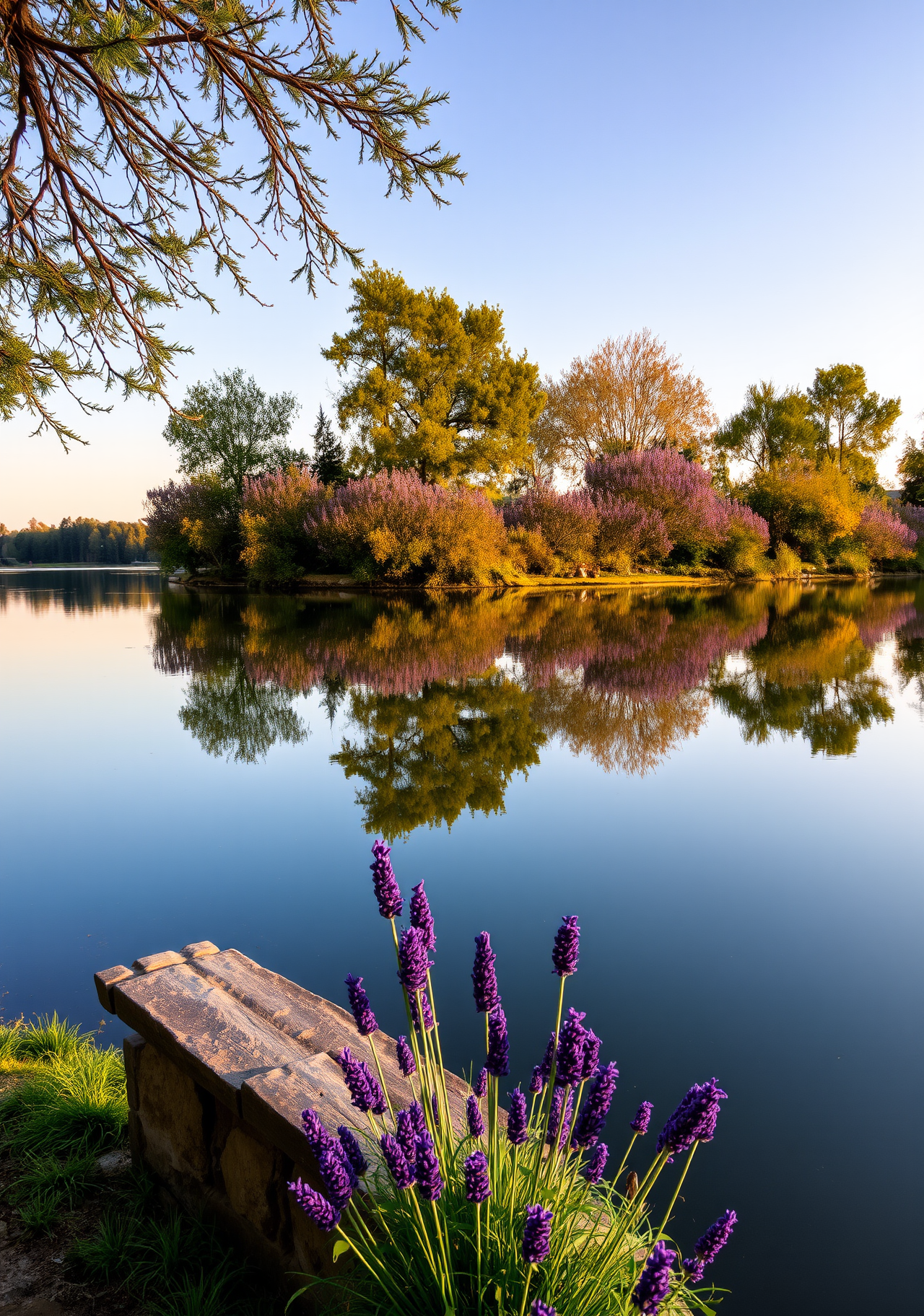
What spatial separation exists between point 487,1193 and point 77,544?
98.0m

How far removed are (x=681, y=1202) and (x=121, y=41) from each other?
4.30 metres

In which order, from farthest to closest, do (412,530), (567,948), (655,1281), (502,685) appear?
1. (412,530)
2. (502,685)
3. (567,948)
4. (655,1281)

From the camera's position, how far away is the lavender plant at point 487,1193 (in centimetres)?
116

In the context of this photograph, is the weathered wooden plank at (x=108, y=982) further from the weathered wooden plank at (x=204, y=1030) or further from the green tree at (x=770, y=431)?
the green tree at (x=770, y=431)

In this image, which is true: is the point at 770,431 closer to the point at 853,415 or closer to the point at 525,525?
the point at 853,415

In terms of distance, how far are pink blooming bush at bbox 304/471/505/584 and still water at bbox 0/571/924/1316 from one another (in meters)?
13.9

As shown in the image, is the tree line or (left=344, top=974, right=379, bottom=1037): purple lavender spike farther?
the tree line

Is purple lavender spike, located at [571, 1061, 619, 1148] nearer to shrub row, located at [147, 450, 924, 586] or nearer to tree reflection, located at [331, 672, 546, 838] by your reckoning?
tree reflection, located at [331, 672, 546, 838]

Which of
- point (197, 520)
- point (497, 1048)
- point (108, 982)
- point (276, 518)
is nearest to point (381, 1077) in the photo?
point (497, 1048)

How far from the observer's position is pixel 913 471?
145 feet

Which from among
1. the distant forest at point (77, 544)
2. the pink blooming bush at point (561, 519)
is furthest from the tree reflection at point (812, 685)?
the distant forest at point (77, 544)

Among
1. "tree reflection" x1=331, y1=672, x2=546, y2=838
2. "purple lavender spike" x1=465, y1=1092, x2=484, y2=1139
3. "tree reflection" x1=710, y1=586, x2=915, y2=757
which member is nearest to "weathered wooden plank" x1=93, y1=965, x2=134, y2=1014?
"purple lavender spike" x1=465, y1=1092, x2=484, y2=1139

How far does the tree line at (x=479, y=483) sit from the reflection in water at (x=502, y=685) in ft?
26.8

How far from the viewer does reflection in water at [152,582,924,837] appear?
6.00 meters
